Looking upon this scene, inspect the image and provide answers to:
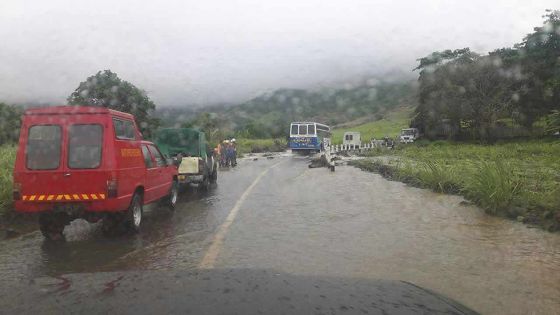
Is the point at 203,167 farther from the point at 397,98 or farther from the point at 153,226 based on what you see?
the point at 397,98

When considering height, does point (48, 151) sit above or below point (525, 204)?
above

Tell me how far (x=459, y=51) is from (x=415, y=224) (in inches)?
1821

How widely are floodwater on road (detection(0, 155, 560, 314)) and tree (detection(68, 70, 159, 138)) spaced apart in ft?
63.4

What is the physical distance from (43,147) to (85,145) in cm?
67

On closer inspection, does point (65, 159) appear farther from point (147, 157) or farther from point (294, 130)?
point (294, 130)

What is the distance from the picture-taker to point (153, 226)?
30.9 ft

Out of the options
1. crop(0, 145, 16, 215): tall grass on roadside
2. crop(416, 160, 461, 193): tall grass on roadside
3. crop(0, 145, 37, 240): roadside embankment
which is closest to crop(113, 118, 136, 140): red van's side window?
crop(0, 145, 37, 240): roadside embankment

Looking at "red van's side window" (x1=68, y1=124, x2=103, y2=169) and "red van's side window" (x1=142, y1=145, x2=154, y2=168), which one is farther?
"red van's side window" (x1=142, y1=145, x2=154, y2=168)

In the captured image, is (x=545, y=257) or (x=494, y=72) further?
(x=494, y=72)

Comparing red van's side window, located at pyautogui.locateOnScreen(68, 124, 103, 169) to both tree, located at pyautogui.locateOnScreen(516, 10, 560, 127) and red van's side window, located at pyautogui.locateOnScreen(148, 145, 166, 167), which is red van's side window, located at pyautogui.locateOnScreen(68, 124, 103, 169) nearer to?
red van's side window, located at pyautogui.locateOnScreen(148, 145, 166, 167)

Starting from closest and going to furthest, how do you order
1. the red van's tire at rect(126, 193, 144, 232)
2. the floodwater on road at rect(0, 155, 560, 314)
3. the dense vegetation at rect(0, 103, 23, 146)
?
the floodwater on road at rect(0, 155, 560, 314)
the red van's tire at rect(126, 193, 144, 232)
the dense vegetation at rect(0, 103, 23, 146)

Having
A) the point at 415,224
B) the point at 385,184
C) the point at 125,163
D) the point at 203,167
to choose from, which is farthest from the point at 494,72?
the point at 125,163

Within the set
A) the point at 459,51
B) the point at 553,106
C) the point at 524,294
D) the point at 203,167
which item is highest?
the point at 459,51

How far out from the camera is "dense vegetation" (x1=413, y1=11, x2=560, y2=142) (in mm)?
41562
